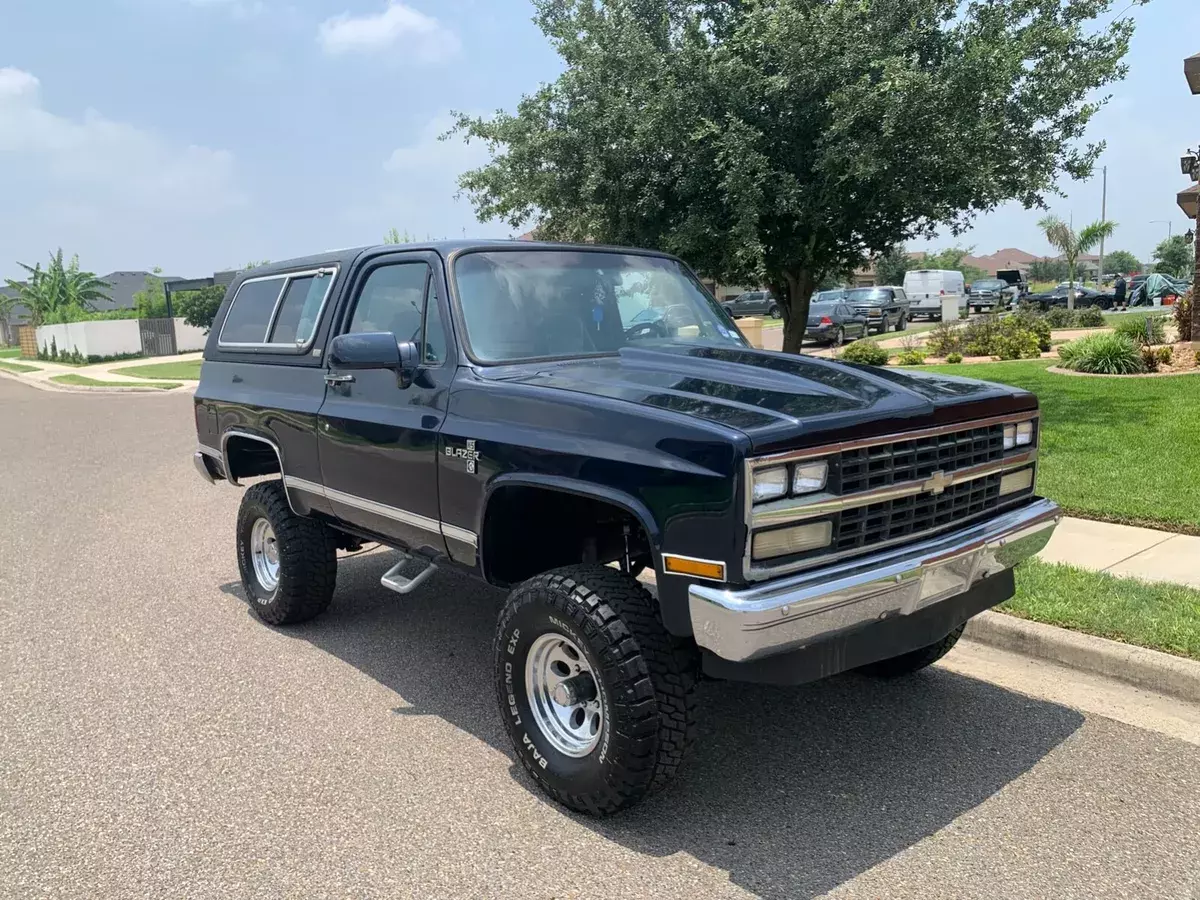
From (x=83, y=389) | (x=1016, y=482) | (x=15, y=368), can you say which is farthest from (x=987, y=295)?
(x=1016, y=482)

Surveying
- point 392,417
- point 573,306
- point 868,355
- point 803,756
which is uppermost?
point 573,306

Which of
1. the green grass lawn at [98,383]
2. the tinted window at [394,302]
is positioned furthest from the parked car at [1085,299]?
the tinted window at [394,302]

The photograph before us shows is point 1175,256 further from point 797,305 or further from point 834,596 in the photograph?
point 834,596

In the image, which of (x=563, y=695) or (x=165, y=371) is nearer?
(x=563, y=695)

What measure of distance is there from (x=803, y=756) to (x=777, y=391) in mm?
1469

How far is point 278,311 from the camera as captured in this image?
5488 millimetres

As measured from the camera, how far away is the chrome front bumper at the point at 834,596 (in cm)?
290

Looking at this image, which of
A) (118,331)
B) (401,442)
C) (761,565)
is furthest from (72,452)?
(118,331)

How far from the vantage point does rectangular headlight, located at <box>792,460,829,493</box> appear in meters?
3.03

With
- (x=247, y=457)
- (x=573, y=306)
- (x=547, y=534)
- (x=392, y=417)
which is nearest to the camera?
(x=547, y=534)

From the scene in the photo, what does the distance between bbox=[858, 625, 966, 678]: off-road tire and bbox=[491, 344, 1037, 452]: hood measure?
1150 mm

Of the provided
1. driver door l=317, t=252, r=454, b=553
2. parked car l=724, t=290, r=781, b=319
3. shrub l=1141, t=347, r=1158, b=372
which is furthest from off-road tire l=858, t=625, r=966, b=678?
parked car l=724, t=290, r=781, b=319

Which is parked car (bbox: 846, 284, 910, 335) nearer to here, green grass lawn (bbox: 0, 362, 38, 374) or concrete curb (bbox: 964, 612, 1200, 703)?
concrete curb (bbox: 964, 612, 1200, 703)

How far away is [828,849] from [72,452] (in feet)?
40.9
